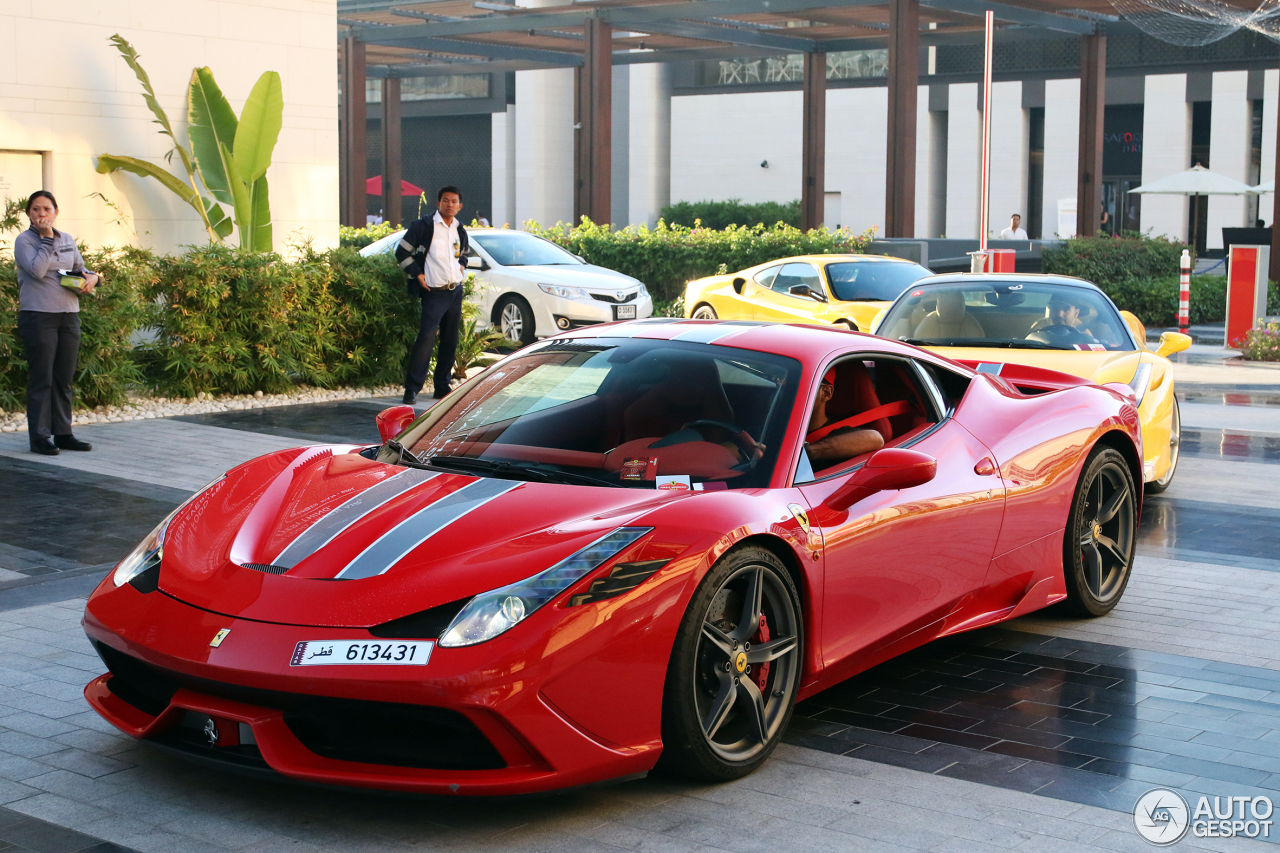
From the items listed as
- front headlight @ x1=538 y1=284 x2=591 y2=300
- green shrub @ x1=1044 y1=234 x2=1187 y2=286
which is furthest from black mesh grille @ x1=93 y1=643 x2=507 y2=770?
green shrub @ x1=1044 y1=234 x2=1187 y2=286

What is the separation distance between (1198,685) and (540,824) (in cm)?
276

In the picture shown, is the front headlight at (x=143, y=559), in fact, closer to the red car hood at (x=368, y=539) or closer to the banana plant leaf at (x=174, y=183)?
the red car hood at (x=368, y=539)

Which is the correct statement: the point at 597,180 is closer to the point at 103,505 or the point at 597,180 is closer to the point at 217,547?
the point at 103,505

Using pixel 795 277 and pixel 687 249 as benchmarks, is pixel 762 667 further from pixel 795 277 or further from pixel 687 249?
pixel 687 249

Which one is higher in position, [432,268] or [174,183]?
[174,183]

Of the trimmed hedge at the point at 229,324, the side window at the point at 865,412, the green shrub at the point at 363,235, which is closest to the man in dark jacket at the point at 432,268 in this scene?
the trimmed hedge at the point at 229,324

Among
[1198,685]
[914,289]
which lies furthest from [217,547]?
[914,289]

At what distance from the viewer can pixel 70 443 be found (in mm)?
10336

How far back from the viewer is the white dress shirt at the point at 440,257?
13.7m

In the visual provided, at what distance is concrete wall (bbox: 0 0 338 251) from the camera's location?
1354 cm

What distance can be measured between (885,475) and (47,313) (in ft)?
24.2

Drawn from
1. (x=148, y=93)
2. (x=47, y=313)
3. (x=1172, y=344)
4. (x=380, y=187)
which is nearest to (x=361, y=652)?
(x=47, y=313)

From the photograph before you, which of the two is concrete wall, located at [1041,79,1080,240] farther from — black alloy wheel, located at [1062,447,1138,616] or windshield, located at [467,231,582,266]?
black alloy wheel, located at [1062,447,1138,616]

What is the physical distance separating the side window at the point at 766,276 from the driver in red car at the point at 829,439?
12787 millimetres
